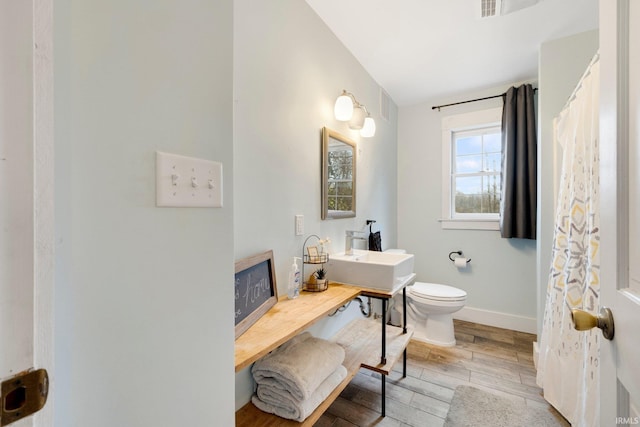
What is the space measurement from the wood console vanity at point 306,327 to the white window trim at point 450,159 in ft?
4.74

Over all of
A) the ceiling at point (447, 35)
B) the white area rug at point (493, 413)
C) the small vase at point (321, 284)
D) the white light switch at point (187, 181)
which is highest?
the ceiling at point (447, 35)

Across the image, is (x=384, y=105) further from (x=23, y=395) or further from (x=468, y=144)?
(x=23, y=395)

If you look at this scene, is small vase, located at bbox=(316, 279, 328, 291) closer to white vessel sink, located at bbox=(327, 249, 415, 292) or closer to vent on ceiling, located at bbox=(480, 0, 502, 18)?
white vessel sink, located at bbox=(327, 249, 415, 292)

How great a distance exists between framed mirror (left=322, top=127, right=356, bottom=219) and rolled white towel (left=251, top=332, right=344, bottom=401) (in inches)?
31.5

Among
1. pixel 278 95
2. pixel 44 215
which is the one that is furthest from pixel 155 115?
pixel 278 95

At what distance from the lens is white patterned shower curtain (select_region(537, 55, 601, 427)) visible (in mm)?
1139

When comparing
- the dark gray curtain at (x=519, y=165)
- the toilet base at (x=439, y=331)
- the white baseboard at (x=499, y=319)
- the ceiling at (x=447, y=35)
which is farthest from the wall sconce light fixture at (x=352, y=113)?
the white baseboard at (x=499, y=319)

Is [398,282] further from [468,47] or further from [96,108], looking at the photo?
[468,47]

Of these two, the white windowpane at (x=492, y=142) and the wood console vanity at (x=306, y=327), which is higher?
the white windowpane at (x=492, y=142)

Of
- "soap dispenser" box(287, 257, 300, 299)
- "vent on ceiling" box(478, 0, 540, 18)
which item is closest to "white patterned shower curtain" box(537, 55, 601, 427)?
"vent on ceiling" box(478, 0, 540, 18)

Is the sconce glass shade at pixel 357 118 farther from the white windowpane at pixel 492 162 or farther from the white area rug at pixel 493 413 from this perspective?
the white area rug at pixel 493 413

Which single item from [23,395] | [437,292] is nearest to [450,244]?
[437,292]

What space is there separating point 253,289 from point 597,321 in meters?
1.10

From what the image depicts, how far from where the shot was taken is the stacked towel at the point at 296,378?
1.08m
